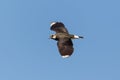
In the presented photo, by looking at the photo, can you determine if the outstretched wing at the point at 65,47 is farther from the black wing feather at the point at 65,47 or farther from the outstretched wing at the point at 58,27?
the outstretched wing at the point at 58,27

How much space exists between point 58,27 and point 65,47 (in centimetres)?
537

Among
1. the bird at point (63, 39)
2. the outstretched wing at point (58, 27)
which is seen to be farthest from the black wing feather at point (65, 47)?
the outstretched wing at point (58, 27)

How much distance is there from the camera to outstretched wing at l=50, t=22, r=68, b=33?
8660 cm

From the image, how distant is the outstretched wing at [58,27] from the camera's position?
284ft

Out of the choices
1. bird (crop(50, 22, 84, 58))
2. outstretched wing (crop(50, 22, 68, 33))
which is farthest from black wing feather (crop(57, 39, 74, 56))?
outstretched wing (crop(50, 22, 68, 33))

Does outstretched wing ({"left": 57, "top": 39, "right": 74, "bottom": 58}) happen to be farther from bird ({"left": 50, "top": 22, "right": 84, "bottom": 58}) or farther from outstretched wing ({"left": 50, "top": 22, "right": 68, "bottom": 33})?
outstretched wing ({"left": 50, "top": 22, "right": 68, "bottom": 33})

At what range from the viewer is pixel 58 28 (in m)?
87.2

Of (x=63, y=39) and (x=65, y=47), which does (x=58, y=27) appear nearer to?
(x=63, y=39)

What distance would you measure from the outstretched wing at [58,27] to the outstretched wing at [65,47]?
305 cm

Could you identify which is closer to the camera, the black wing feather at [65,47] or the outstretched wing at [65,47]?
the outstretched wing at [65,47]

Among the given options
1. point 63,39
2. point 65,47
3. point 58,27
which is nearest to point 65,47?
point 65,47

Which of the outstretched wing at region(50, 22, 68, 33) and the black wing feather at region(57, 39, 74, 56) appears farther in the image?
the outstretched wing at region(50, 22, 68, 33)

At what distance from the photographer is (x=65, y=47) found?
8281cm

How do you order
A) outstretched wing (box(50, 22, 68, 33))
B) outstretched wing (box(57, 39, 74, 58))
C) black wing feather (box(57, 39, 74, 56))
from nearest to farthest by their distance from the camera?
outstretched wing (box(57, 39, 74, 58)) → black wing feather (box(57, 39, 74, 56)) → outstretched wing (box(50, 22, 68, 33))
